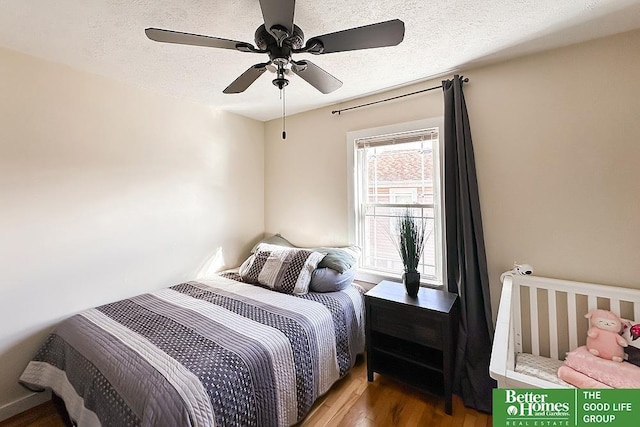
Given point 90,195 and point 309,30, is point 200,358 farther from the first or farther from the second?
point 309,30

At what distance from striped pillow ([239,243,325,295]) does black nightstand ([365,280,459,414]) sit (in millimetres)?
542

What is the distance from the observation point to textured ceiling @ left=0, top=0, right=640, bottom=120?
4.56 feet

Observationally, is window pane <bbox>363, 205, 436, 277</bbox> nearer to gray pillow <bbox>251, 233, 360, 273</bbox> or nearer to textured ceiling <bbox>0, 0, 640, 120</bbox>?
gray pillow <bbox>251, 233, 360, 273</bbox>

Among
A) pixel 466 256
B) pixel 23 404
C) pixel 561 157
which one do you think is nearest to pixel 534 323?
pixel 466 256

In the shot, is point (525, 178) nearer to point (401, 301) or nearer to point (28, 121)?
point (401, 301)

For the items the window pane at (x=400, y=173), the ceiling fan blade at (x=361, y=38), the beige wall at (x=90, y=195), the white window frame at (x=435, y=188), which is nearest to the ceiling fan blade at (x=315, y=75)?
the ceiling fan blade at (x=361, y=38)

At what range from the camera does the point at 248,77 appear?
5.10 ft

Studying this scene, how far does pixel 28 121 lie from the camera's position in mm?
1835

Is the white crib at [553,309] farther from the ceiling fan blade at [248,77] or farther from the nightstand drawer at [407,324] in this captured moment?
the ceiling fan blade at [248,77]

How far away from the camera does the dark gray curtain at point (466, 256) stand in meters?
1.84

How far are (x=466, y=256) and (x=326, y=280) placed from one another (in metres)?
1.07

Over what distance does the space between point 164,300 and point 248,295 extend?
65 cm

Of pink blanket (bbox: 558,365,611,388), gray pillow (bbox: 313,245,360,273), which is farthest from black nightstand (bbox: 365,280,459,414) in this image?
pink blanket (bbox: 558,365,611,388)

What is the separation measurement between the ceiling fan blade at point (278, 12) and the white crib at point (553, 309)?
1.69m
